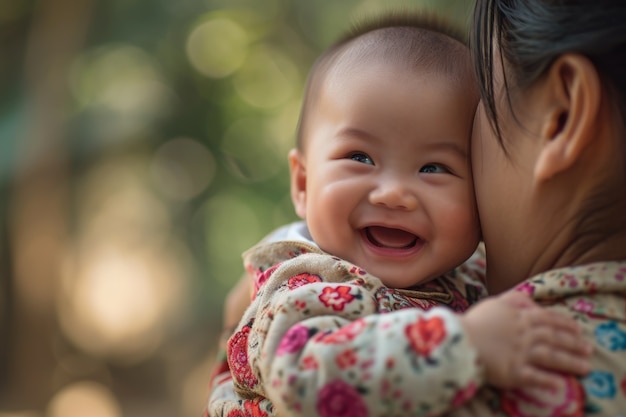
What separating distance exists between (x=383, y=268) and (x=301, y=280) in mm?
159

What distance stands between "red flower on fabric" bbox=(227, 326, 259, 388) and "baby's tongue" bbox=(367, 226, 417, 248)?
0.25 m

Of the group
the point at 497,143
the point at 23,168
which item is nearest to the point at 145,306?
the point at 23,168

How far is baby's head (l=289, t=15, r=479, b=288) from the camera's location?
1.26 meters

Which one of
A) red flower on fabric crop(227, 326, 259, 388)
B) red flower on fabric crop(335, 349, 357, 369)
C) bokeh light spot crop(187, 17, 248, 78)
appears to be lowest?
bokeh light spot crop(187, 17, 248, 78)

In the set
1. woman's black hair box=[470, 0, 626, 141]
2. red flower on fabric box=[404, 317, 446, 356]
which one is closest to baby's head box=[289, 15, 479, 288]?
woman's black hair box=[470, 0, 626, 141]

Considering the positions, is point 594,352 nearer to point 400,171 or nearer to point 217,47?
point 400,171

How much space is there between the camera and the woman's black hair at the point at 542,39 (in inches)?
40.5

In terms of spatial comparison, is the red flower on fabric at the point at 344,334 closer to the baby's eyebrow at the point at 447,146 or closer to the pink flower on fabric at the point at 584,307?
the pink flower on fabric at the point at 584,307

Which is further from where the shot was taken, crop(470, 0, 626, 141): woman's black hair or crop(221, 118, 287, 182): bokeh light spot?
crop(221, 118, 287, 182): bokeh light spot

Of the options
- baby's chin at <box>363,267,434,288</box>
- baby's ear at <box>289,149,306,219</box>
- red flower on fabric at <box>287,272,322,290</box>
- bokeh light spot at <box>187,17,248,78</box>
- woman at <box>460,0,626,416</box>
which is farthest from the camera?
bokeh light spot at <box>187,17,248,78</box>

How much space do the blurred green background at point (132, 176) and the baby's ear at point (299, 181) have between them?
297cm

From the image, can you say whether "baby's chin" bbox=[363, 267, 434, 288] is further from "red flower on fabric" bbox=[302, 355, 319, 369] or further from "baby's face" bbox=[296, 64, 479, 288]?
"red flower on fabric" bbox=[302, 355, 319, 369]

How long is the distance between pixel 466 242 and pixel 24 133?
11.6 ft

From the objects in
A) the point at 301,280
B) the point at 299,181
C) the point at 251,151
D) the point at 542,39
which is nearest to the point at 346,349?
the point at 301,280
